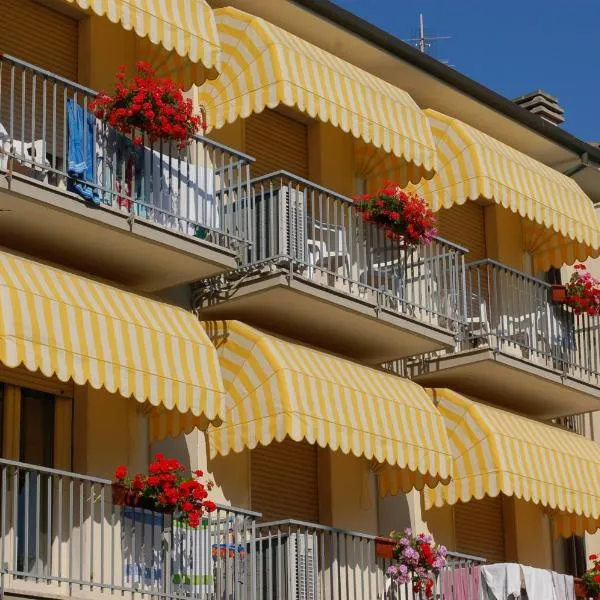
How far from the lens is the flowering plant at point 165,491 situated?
724 inches

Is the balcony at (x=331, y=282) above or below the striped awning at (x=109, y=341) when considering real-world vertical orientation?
above

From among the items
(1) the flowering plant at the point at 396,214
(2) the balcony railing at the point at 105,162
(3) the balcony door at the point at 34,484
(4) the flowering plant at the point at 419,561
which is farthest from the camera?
(1) the flowering plant at the point at 396,214

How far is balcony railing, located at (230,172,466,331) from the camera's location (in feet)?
69.7

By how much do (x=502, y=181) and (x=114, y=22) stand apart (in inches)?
292

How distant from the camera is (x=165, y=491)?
1839cm

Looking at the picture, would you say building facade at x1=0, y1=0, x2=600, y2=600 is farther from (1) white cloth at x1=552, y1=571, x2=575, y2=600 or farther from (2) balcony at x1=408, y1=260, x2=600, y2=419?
(1) white cloth at x1=552, y1=571, x2=575, y2=600

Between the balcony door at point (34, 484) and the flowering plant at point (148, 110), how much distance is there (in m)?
2.99

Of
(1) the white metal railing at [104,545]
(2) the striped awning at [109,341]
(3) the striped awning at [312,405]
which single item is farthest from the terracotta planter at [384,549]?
(2) the striped awning at [109,341]

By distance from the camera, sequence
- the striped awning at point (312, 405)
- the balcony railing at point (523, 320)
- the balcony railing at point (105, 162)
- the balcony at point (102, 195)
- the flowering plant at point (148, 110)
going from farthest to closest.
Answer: the balcony railing at point (523, 320)
the striped awning at point (312, 405)
the flowering plant at point (148, 110)
the balcony railing at point (105, 162)
the balcony at point (102, 195)

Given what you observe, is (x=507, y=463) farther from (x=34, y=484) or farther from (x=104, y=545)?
(x=34, y=484)

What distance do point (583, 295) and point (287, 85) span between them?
6.48m

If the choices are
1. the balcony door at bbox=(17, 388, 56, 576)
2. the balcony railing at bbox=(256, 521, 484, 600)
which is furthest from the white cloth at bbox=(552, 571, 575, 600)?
the balcony door at bbox=(17, 388, 56, 576)

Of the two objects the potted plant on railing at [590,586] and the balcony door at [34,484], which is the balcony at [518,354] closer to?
the potted plant on railing at [590,586]

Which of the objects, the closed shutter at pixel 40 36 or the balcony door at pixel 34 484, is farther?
the closed shutter at pixel 40 36
